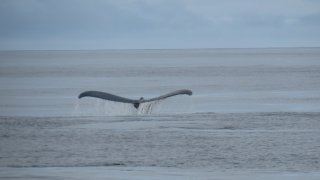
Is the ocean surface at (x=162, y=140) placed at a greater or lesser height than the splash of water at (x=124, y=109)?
lesser

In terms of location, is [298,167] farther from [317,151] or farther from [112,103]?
[112,103]

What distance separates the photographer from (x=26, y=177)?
24375mm

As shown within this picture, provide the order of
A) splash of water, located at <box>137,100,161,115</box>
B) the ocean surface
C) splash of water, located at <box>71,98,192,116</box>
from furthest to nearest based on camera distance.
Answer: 1. splash of water, located at <box>71,98,192,116</box>
2. splash of water, located at <box>137,100,161,115</box>
3. the ocean surface

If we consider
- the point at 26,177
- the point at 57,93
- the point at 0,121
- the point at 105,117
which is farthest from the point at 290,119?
the point at 57,93

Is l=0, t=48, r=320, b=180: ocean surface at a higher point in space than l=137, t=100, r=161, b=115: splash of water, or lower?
lower

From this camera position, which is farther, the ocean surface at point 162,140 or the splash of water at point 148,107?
the splash of water at point 148,107

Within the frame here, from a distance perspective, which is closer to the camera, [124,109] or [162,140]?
[162,140]

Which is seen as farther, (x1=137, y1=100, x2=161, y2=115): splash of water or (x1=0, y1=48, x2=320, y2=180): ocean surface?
(x1=137, y1=100, x2=161, y2=115): splash of water

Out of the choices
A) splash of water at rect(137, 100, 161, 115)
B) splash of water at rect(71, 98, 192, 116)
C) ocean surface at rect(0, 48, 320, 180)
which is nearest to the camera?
ocean surface at rect(0, 48, 320, 180)

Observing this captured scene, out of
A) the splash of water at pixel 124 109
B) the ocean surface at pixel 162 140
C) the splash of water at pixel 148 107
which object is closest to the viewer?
the ocean surface at pixel 162 140

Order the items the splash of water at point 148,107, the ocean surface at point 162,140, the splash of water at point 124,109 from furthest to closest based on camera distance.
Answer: the splash of water at point 124,109 < the splash of water at point 148,107 < the ocean surface at point 162,140

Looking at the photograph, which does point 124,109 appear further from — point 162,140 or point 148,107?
point 162,140

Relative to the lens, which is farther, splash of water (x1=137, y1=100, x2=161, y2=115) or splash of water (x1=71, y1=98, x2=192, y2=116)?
splash of water (x1=71, y1=98, x2=192, y2=116)

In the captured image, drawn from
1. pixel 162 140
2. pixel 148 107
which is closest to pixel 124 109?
pixel 148 107
